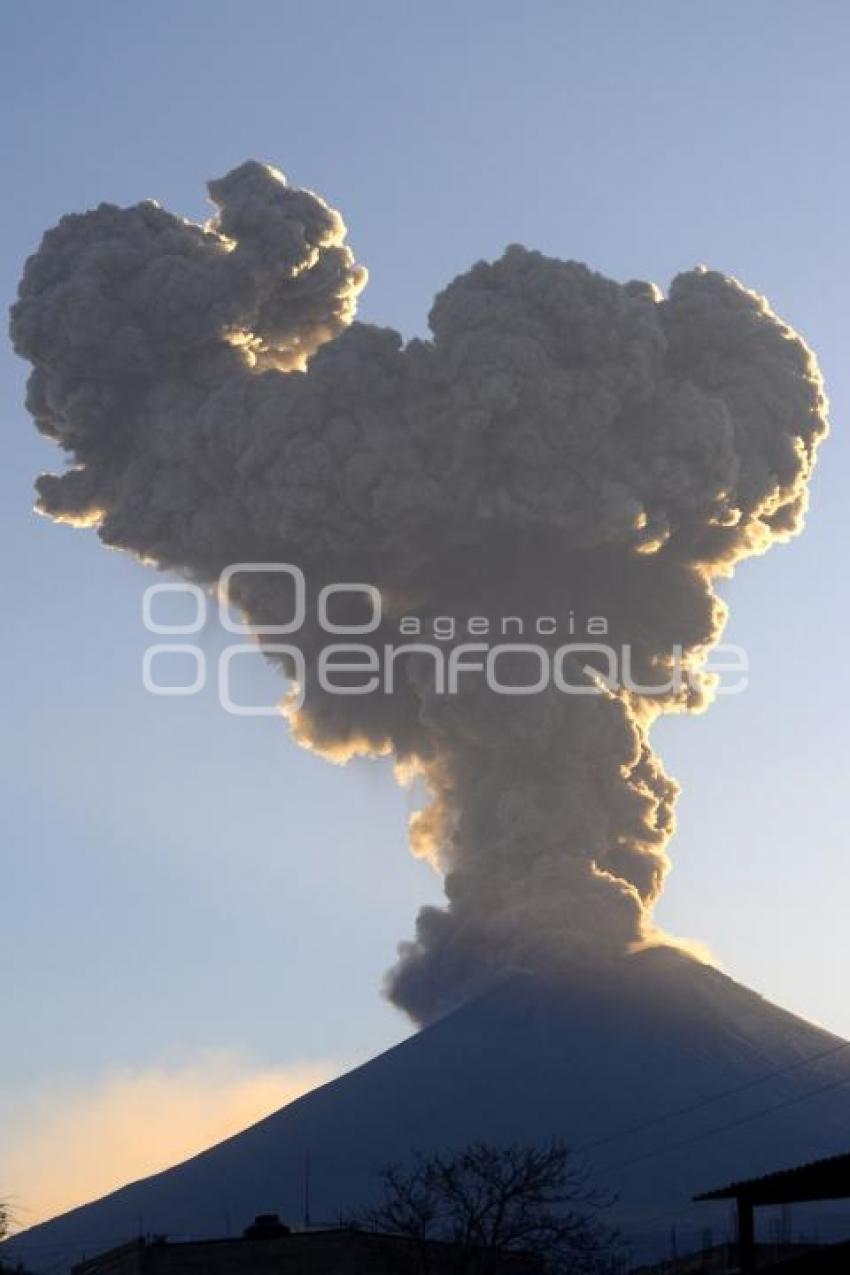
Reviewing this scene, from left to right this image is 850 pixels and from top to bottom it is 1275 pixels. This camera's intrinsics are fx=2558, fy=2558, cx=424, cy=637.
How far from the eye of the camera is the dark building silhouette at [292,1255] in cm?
5212

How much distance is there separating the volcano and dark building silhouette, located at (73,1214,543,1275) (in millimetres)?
40382

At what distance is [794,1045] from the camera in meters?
116

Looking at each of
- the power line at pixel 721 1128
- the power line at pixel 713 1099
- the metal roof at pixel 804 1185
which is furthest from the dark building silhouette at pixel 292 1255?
the power line at pixel 713 1099

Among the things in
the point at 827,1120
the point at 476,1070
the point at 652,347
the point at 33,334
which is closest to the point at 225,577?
the point at 33,334

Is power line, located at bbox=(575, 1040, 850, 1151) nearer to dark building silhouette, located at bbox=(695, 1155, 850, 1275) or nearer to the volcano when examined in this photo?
the volcano

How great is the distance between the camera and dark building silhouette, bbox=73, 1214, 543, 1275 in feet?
171

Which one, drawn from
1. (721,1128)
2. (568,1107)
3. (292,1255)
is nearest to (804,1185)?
(292,1255)

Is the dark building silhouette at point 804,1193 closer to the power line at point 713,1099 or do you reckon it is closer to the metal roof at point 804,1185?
the metal roof at point 804,1185

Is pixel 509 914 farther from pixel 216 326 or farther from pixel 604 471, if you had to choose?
pixel 216 326

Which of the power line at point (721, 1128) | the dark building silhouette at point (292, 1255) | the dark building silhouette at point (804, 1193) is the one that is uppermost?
the power line at point (721, 1128)

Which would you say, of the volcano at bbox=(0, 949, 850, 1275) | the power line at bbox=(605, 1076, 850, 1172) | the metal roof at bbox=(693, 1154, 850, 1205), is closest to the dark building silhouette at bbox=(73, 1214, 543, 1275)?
the metal roof at bbox=(693, 1154, 850, 1205)

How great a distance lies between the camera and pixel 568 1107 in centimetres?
10800

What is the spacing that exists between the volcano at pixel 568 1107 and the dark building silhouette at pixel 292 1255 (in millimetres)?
40382

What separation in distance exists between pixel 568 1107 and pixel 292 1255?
183 feet
